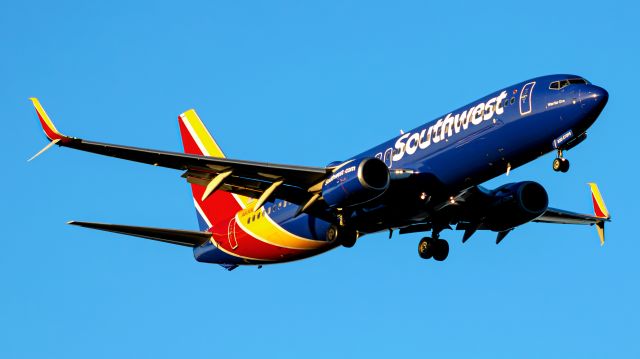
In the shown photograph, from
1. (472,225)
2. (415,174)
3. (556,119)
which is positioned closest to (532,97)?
(556,119)

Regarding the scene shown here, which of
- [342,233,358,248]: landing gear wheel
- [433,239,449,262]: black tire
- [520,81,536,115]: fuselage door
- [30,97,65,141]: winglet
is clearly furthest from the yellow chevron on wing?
[520,81,536,115]: fuselage door

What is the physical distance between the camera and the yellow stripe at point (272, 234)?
48.3 m

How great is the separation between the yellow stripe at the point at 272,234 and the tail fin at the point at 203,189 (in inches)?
96.5

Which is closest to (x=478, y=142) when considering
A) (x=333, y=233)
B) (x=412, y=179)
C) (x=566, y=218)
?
(x=412, y=179)

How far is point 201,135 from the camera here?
195 feet

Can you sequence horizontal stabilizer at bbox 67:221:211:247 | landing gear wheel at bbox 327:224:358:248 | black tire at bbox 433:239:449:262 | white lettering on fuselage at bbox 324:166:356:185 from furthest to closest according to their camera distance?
black tire at bbox 433:239:449:262, horizontal stabilizer at bbox 67:221:211:247, landing gear wheel at bbox 327:224:358:248, white lettering on fuselage at bbox 324:166:356:185

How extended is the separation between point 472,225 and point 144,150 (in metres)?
15.2

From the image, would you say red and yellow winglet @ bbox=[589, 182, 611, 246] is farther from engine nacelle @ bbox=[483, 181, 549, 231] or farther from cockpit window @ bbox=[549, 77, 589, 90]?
cockpit window @ bbox=[549, 77, 589, 90]

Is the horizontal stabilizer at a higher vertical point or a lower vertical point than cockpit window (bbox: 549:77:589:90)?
lower

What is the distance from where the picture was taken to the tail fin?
5444cm

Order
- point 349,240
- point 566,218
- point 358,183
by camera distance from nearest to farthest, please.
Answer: point 358,183, point 349,240, point 566,218

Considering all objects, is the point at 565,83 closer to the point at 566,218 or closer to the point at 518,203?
the point at 518,203

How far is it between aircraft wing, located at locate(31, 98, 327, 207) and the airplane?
1.6 inches

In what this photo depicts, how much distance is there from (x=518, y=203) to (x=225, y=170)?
12592 millimetres
